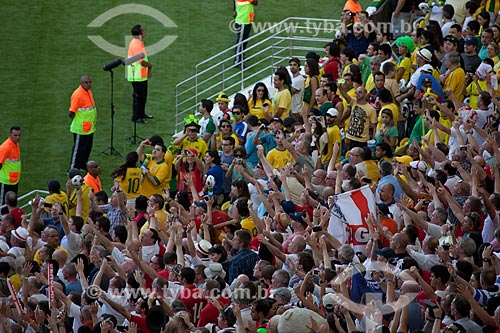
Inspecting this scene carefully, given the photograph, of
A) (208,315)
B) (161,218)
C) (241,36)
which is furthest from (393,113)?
(241,36)

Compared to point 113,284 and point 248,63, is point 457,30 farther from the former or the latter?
point 113,284

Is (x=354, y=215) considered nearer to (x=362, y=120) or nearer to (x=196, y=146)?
(x=362, y=120)

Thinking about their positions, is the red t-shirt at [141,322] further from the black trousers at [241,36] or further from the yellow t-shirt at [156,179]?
the black trousers at [241,36]

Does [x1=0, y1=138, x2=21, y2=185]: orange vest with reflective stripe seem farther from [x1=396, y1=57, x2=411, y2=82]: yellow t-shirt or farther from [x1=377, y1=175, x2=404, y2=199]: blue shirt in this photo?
[x1=377, y1=175, x2=404, y2=199]: blue shirt

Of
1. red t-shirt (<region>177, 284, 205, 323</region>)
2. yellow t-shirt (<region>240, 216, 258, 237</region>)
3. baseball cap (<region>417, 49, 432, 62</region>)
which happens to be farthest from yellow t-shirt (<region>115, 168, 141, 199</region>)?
red t-shirt (<region>177, 284, 205, 323</region>)

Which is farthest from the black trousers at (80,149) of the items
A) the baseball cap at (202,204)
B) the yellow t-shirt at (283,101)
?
the baseball cap at (202,204)

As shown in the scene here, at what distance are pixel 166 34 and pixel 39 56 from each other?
250 cm

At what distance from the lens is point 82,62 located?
21.2 metres

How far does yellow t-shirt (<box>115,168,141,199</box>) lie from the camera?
15.1 m

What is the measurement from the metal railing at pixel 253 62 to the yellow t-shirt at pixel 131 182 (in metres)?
3.95

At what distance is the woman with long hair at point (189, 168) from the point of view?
15.1 metres

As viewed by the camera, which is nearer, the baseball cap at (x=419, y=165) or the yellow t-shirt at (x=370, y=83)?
the baseball cap at (x=419, y=165)

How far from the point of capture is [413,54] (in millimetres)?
16469

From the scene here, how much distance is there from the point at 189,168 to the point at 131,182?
796 mm
